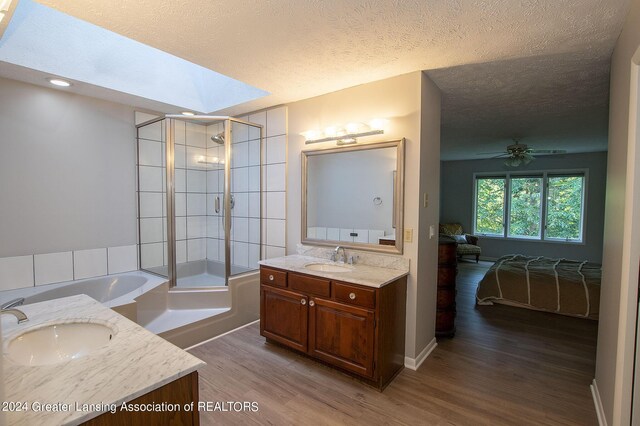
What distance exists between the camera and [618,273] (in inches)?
65.6

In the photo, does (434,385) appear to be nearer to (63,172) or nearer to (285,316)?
(285,316)

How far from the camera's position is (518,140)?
4984 mm

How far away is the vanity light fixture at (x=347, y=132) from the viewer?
2.59 metres

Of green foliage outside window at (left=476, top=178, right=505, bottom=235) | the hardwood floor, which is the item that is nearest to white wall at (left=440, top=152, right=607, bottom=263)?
green foliage outside window at (left=476, top=178, right=505, bottom=235)

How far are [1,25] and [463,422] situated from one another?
306 cm

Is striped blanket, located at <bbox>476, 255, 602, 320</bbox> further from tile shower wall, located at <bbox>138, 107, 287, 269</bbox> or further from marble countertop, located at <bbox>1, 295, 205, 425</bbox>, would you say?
marble countertop, located at <bbox>1, 295, 205, 425</bbox>

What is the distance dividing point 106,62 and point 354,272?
3.03 meters

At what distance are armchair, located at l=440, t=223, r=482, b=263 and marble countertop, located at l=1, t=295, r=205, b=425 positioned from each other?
649cm

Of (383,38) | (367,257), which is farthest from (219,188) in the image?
(383,38)

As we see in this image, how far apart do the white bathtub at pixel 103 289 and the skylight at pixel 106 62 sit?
6.30 ft

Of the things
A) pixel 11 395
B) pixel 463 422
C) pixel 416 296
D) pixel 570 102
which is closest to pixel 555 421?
pixel 463 422

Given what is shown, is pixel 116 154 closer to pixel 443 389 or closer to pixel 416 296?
pixel 416 296

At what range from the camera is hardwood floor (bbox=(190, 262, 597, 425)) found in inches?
76.5

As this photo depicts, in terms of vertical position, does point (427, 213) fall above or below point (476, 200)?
below
